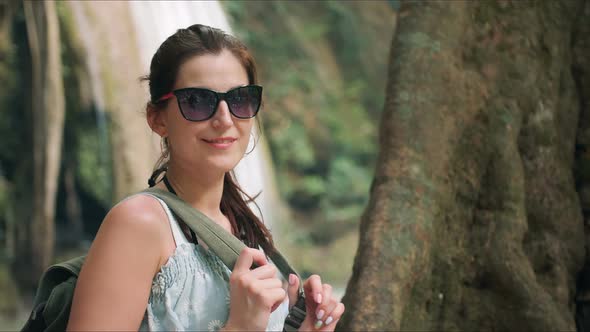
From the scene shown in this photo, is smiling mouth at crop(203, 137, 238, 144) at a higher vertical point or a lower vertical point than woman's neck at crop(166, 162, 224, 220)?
higher

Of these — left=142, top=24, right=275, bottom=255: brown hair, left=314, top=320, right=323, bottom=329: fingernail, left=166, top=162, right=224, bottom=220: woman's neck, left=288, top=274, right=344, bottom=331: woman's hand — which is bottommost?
left=314, top=320, right=323, bottom=329: fingernail

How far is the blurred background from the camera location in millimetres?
4973

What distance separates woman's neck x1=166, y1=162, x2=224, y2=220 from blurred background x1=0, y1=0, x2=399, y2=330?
4.29 ft

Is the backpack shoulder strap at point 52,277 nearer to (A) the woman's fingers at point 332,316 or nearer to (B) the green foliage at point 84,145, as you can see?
(A) the woman's fingers at point 332,316

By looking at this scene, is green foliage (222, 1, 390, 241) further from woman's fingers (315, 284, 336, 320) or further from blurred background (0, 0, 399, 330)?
woman's fingers (315, 284, 336, 320)

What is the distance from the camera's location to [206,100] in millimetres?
1205

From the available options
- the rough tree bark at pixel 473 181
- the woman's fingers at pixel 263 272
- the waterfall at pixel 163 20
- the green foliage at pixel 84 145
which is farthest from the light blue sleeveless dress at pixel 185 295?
the green foliage at pixel 84 145

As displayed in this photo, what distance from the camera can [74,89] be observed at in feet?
23.7

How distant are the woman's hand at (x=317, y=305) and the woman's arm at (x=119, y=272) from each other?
282mm

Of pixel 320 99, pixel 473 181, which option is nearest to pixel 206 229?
pixel 473 181

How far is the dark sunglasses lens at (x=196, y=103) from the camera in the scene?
3.93 ft

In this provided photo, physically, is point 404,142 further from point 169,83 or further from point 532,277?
point 169,83

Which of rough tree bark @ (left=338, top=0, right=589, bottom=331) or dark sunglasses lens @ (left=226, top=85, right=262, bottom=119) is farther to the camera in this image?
rough tree bark @ (left=338, top=0, right=589, bottom=331)

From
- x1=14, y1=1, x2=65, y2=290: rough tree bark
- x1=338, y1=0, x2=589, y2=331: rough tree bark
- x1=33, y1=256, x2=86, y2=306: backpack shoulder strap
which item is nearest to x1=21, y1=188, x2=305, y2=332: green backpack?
x1=33, y1=256, x2=86, y2=306: backpack shoulder strap
